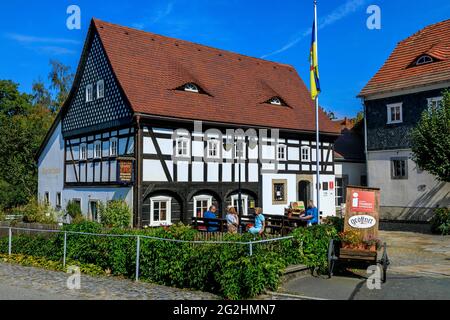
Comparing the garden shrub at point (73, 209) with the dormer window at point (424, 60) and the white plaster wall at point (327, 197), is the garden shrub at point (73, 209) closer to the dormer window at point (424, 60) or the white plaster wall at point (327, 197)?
the white plaster wall at point (327, 197)

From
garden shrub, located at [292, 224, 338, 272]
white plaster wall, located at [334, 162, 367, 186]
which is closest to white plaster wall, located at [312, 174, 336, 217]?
white plaster wall, located at [334, 162, 367, 186]

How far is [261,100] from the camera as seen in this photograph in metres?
27.2

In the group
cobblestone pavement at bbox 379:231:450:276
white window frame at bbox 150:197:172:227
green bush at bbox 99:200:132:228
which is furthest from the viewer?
white window frame at bbox 150:197:172:227

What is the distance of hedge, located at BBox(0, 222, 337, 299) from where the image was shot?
920 centimetres

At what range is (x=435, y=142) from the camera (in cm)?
2095

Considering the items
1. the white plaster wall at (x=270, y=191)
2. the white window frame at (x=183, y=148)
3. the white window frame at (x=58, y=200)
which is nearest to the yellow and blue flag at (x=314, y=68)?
the white window frame at (x=183, y=148)

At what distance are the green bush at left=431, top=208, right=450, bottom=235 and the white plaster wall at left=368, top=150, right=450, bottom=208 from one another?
159cm

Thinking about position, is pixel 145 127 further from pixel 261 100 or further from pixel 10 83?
pixel 10 83

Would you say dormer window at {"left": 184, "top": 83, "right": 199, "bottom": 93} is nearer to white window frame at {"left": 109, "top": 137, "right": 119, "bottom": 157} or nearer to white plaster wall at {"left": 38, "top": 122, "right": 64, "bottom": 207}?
white window frame at {"left": 109, "top": 137, "right": 119, "bottom": 157}

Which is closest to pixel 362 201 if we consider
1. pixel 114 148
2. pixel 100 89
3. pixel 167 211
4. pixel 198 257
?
pixel 198 257

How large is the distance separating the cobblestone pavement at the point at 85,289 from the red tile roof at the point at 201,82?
33.0ft

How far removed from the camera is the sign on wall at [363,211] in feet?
37.9
